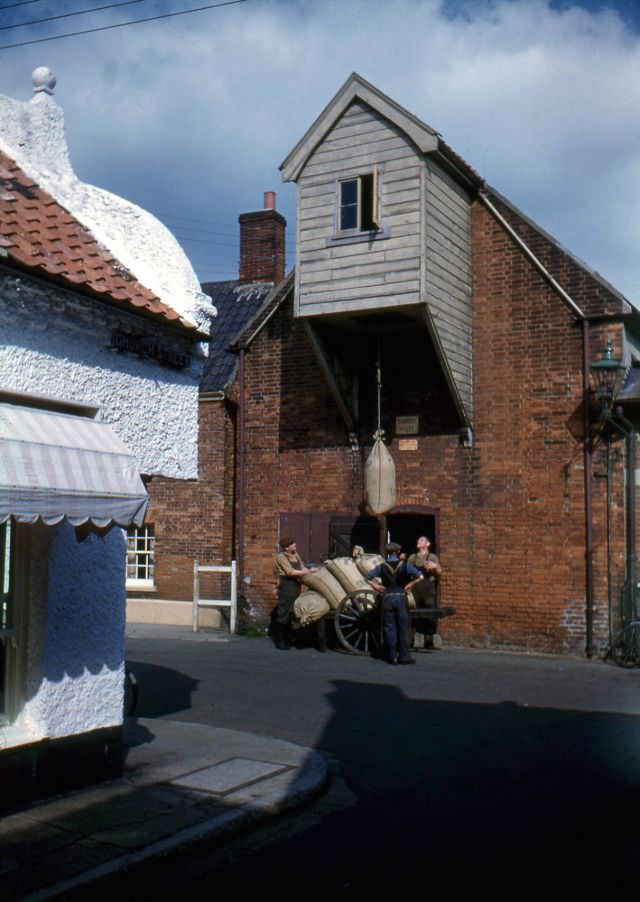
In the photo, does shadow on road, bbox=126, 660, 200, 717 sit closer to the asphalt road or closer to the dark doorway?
the asphalt road

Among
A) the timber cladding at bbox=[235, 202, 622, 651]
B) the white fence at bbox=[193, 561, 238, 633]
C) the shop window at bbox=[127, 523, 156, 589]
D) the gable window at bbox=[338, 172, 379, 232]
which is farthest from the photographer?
the shop window at bbox=[127, 523, 156, 589]

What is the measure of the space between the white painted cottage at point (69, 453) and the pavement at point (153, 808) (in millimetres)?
386

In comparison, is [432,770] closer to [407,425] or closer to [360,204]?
[407,425]

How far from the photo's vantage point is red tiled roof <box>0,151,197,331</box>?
6.90 metres

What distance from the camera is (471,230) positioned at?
650 inches

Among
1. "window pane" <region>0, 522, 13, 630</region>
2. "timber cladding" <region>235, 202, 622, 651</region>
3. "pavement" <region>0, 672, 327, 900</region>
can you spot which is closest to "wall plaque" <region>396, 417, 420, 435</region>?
"timber cladding" <region>235, 202, 622, 651</region>

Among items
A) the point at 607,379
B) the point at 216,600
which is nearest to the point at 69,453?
the point at 607,379

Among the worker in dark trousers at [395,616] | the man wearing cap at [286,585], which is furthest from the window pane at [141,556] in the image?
the worker in dark trousers at [395,616]

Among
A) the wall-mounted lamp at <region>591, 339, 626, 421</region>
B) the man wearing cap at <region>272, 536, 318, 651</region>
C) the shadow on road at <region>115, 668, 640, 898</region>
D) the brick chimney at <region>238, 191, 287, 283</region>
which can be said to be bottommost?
the shadow on road at <region>115, 668, 640, 898</region>

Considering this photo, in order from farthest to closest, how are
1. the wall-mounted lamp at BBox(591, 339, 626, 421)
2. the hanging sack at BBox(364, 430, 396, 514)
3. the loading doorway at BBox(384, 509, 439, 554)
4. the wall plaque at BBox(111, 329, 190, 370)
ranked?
1. the loading doorway at BBox(384, 509, 439, 554)
2. the hanging sack at BBox(364, 430, 396, 514)
3. the wall-mounted lamp at BBox(591, 339, 626, 421)
4. the wall plaque at BBox(111, 329, 190, 370)

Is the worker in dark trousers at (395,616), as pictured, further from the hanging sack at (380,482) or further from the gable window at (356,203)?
the gable window at (356,203)

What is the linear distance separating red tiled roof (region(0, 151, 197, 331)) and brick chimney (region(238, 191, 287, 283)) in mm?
15166

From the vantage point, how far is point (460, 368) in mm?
15727

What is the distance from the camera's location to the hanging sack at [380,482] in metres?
15.8
